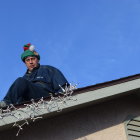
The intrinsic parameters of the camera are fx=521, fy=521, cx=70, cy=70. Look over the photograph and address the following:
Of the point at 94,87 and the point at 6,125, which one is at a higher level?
the point at 94,87

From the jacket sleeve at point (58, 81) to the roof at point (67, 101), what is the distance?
863mm

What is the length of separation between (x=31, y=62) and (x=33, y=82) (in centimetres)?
98

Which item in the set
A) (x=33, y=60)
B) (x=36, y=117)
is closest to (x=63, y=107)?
(x=36, y=117)

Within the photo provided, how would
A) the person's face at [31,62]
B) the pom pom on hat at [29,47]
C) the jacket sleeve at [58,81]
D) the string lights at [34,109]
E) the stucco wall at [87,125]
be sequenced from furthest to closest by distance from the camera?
1. the pom pom on hat at [29,47]
2. the person's face at [31,62]
3. the jacket sleeve at [58,81]
4. the stucco wall at [87,125]
5. the string lights at [34,109]

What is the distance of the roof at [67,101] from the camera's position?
5.68 metres

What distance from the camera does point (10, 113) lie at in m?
5.65

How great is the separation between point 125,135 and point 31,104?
1451 mm

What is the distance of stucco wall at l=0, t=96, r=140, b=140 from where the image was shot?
20.4ft

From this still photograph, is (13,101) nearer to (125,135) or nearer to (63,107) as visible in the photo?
(63,107)

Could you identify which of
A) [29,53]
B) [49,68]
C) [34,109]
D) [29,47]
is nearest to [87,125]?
[34,109]

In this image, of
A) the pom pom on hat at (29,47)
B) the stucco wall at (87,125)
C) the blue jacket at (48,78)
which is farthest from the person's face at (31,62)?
the stucco wall at (87,125)

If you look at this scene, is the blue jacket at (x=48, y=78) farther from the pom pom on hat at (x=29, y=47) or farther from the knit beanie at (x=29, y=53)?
the pom pom on hat at (x=29, y=47)

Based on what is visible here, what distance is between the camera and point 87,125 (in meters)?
6.48

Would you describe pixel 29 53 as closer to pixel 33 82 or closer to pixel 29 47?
pixel 29 47
